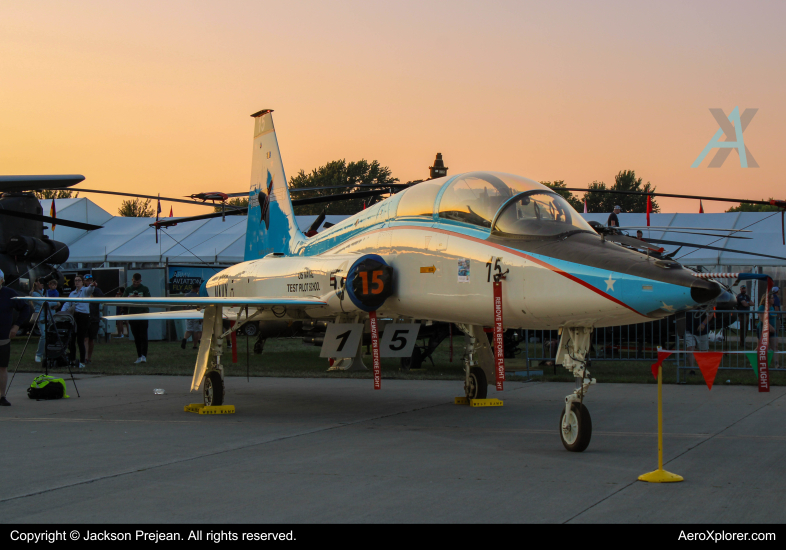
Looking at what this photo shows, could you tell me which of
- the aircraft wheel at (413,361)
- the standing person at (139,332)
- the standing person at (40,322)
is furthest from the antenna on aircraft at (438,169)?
the standing person at (139,332)

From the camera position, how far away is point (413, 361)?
50.6ft

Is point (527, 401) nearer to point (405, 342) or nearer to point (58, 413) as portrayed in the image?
point (405, 342)

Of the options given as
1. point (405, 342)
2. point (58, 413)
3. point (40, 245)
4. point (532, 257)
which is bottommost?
point (58, 413)

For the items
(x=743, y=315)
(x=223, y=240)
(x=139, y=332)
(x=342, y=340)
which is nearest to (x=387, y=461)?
(x=342, y=340)

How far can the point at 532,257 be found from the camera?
21.9 ft

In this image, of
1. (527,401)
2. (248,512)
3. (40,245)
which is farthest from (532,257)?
A: (40,245)

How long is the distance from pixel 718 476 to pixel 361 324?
5.25 metres

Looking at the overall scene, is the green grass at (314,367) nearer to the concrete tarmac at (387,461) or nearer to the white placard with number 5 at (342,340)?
the concrete tarmac at (387,461)

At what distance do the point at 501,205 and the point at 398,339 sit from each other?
3.22m

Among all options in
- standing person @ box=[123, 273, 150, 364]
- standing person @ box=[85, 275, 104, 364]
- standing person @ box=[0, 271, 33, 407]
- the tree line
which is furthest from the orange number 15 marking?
the tree line

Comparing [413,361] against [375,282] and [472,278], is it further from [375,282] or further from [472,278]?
[472,278]

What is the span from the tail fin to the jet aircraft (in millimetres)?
521

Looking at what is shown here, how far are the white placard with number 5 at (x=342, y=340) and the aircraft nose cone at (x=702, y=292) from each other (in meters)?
5.04

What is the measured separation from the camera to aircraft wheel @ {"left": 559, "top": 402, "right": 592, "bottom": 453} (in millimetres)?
6484
